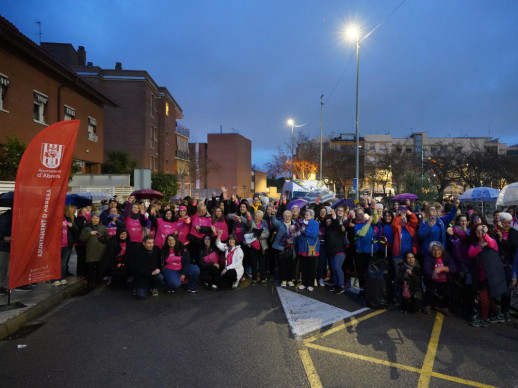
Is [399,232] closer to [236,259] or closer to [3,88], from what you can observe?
[236,259]

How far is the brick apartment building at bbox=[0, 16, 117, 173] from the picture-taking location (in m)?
13.8

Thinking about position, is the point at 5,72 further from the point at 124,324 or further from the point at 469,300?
the point at 469,300

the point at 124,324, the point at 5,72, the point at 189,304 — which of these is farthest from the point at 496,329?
the point at 5,72

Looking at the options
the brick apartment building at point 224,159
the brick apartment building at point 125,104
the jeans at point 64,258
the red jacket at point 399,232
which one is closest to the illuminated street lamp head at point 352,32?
the red jacket at point 399,232

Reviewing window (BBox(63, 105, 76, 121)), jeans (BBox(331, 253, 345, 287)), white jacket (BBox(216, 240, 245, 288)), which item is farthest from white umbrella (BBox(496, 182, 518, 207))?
window (BBox(63, 105, 76, 121))

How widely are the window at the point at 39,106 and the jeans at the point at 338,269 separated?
54.6ft

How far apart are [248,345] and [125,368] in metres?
1.54

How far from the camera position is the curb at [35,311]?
15.3 ft

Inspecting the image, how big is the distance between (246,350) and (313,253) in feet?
10.0

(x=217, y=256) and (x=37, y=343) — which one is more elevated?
(x=217, y=256)

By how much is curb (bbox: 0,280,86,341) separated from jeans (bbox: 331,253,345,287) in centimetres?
555

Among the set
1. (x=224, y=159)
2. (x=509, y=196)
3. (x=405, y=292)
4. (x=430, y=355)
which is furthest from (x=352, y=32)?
(x=224, y=159)

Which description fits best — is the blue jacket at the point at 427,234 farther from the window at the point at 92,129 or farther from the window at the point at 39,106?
the window at the point at 92,129

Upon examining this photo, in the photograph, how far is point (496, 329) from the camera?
4.85 meters
